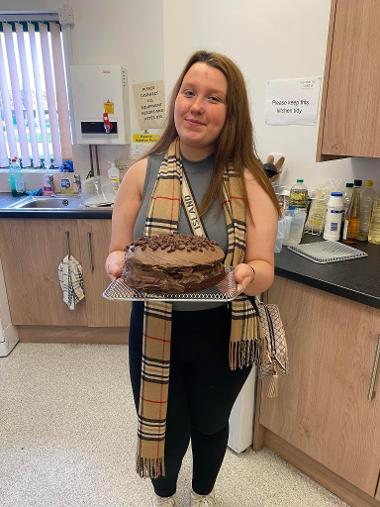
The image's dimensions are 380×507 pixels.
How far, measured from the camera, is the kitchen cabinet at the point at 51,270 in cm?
219

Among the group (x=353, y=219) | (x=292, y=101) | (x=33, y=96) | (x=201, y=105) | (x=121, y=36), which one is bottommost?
(x=353, y=219)

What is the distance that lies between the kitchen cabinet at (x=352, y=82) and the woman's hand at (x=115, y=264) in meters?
0.88

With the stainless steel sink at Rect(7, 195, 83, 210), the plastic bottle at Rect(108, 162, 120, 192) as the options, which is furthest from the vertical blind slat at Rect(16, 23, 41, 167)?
the plastic bottle at Rect(108, 162, 120, 192)

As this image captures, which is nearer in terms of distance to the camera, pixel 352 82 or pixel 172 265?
pixel 172 265

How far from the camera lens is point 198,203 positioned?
3.30ft

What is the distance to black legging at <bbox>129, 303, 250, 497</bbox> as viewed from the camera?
3.33 feet

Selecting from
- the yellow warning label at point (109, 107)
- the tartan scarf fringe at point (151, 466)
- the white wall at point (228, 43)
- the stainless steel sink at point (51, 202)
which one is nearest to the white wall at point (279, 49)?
the white wall at point (228, 43)

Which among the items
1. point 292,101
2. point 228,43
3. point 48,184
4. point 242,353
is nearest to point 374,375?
point 242,353

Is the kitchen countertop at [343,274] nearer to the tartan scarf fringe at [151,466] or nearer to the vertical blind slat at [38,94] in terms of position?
the tartan scarf fringe at [151,466]

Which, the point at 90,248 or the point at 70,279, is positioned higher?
the point at 90,248

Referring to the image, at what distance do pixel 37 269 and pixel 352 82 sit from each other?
6.17ft

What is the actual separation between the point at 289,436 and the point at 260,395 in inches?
7.2

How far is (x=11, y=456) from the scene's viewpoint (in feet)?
5.31

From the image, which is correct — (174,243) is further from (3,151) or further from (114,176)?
(3,151)
